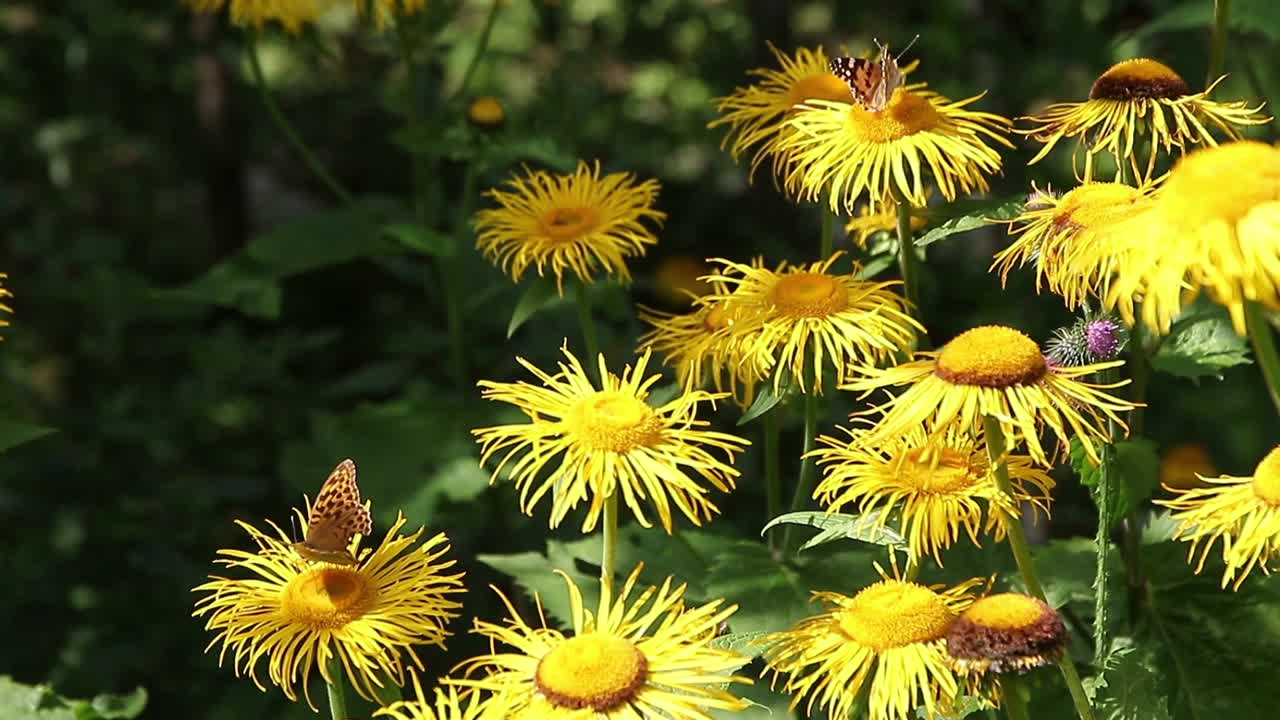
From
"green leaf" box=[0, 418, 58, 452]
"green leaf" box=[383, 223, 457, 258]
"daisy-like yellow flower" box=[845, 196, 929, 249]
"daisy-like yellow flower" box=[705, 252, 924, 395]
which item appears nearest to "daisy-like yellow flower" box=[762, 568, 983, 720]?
"daisy-like yellow flower" box=[705, 252, 924, 395]

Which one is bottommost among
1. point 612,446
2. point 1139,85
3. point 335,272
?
point 335,272

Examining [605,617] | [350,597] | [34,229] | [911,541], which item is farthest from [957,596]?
[34,229]

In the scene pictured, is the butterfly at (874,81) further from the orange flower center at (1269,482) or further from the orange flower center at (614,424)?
the orange flower center at (1269,482)

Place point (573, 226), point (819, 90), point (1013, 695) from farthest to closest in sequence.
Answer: point (573, 226) < point (819, 90) < point (1013, 695)

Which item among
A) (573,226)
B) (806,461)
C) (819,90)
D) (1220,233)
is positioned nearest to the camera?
(1220,233)

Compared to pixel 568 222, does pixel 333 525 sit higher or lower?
lower

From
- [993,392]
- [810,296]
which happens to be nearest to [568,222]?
[810,296]

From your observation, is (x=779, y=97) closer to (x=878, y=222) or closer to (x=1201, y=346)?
(x=878, y=222)
